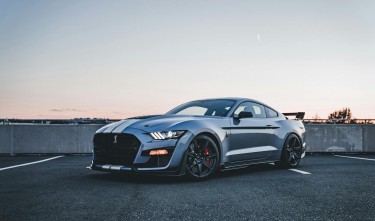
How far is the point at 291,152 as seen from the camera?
8.67 m

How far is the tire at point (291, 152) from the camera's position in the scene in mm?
8461

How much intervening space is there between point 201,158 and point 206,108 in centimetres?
133

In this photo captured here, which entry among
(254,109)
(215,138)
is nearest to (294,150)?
(254,109)

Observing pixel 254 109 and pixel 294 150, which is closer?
pixel 254 109

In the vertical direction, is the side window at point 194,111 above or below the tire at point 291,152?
above

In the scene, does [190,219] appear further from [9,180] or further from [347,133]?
[347,133]

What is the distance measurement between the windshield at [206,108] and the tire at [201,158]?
0.82 m

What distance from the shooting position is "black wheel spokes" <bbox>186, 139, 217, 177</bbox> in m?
6.42

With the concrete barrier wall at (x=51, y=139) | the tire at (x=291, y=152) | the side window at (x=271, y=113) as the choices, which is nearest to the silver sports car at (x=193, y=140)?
the side window at (x=271, y=113)

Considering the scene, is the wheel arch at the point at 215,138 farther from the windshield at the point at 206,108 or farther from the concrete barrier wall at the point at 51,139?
the concrete barrier wall at the point at 51,139

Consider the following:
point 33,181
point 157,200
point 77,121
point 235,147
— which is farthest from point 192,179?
point 77,121

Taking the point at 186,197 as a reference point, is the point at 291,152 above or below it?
above

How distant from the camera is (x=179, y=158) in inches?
243

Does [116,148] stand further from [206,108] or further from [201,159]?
[206,108]
